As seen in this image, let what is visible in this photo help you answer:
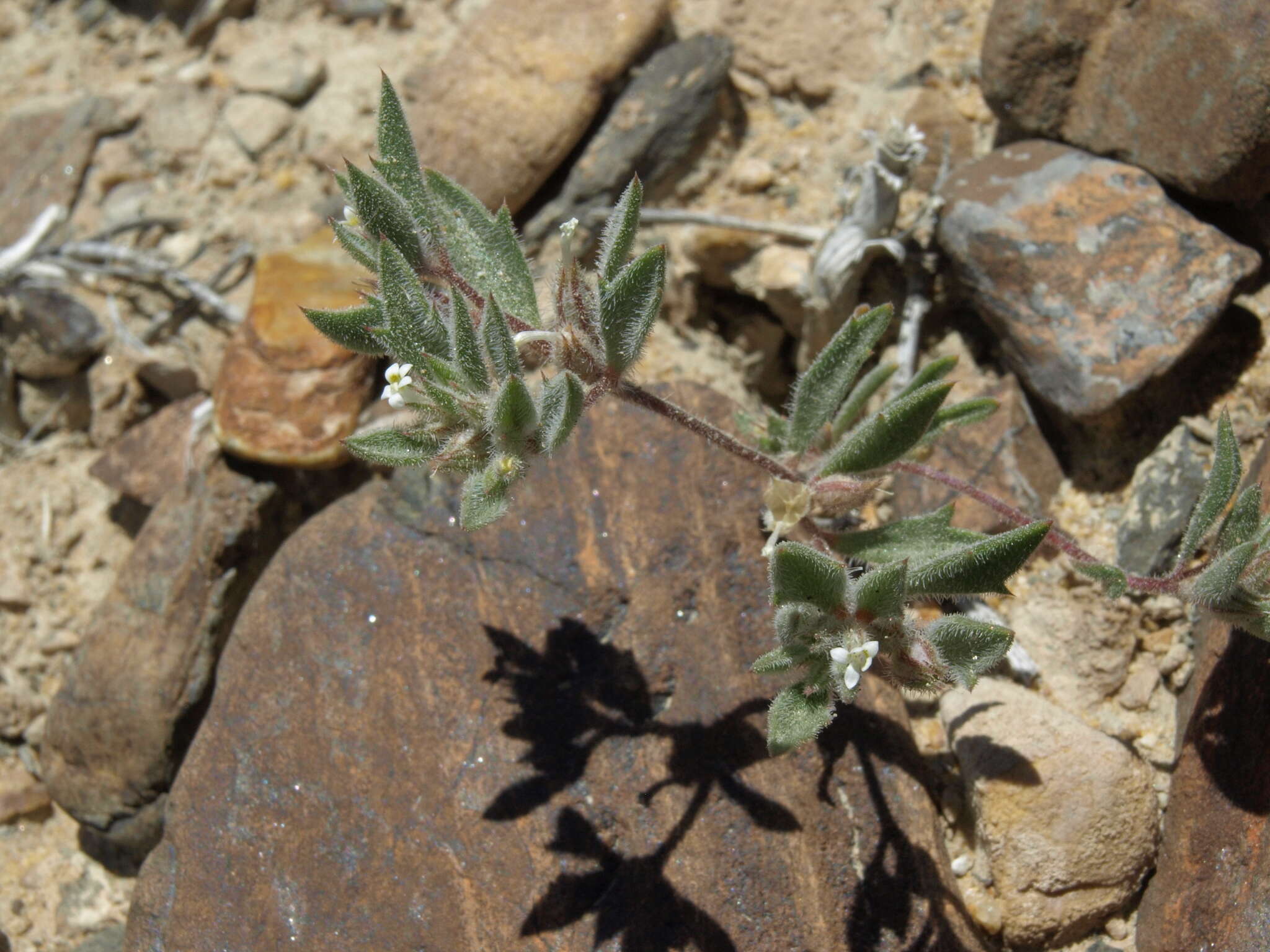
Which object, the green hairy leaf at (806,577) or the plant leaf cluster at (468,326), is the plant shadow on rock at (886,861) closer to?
the green hairy leaf at (806,577)

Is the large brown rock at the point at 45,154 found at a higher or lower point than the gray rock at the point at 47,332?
higher

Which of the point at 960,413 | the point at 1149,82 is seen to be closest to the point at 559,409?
the point at 960,413

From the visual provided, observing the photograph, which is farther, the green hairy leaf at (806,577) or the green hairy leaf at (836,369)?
the green hairy leaf at (836,369)

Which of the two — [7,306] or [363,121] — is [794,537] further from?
[7,306]

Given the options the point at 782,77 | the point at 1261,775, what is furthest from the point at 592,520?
the point at 782,77

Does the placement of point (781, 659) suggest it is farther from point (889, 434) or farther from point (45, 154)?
point (45, 154)

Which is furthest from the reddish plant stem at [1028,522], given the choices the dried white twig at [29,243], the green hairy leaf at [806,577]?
the dried white twig at [29,243]
